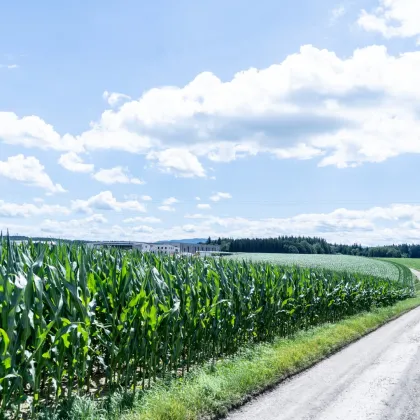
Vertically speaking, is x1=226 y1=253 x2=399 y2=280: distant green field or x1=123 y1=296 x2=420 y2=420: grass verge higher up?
x1=123 y1=296 x2=420 y2=420: grass verge

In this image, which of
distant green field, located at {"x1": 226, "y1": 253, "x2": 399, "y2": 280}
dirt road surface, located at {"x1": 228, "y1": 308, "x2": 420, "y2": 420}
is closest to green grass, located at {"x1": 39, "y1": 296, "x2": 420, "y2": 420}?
dirt road surface, located at {"x1": 228, "y1": 308, "x2": 420, "y2": 420}

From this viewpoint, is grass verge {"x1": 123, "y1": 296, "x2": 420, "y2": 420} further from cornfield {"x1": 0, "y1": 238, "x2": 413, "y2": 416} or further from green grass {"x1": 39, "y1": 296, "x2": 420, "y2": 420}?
cornfield {"x1": 0, "y1": 238, "x2": 413, "y2": 416}

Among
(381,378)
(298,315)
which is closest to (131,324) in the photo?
(381,378)

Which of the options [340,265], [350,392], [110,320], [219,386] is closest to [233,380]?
[219,386]

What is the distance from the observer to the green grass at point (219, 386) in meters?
6.54

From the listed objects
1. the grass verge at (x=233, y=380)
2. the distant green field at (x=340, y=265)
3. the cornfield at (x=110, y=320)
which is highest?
the cornfield at (x=110, y=320)

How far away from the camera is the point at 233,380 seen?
8.67 m

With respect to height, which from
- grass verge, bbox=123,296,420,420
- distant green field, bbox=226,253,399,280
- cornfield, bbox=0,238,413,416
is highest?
cornfield, bbox=0,238,413,416

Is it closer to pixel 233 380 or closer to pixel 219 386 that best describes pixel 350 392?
pixel 233 380

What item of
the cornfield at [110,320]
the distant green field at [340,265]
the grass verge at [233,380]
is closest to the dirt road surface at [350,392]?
the grass verge at [233,380]

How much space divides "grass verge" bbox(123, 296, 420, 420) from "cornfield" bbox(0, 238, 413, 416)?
0.54 meters

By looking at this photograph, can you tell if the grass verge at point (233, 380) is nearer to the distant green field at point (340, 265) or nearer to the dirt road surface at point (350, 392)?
the dirt road surface at point (350, 392)

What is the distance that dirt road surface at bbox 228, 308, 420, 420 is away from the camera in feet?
25.4

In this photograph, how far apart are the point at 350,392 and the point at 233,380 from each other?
239cm
